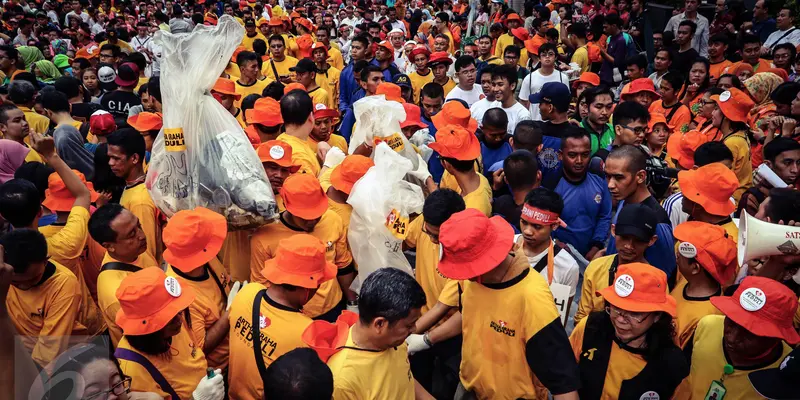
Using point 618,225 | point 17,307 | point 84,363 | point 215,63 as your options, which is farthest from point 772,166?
point 17,307

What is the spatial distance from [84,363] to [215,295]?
1.06 meters

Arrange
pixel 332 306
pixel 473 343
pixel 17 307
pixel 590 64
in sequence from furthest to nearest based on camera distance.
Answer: pixel 590 64 < pixel 332 306 < pixel 17 307 < pixel 473 343

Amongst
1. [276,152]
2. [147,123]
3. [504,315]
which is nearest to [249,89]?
[147,123]

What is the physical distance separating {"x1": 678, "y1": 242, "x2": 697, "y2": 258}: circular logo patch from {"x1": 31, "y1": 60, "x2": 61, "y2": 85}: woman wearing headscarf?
10106 millimetres

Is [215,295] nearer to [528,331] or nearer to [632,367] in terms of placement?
[528,331]

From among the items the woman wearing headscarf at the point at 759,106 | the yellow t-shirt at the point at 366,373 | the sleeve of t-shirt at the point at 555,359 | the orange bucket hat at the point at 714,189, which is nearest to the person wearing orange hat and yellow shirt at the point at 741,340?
the sleeve of t-shirt at the point at 555,359

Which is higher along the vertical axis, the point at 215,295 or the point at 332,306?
the point at 215,295

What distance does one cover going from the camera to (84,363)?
7.22 ft

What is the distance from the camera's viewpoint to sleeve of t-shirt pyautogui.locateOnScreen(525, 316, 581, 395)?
2416 millimetres

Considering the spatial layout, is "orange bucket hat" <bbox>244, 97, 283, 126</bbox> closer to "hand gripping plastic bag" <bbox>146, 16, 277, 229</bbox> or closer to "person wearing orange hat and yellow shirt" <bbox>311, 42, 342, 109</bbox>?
"hand gripping plastic bag" <bbox>146, 16, 277, 229</bbox>

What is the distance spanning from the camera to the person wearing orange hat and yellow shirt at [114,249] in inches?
119

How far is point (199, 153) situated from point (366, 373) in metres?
1.93

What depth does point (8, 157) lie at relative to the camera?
17.0 ft

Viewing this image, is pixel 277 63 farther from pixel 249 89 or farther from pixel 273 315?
pixel 273 315
